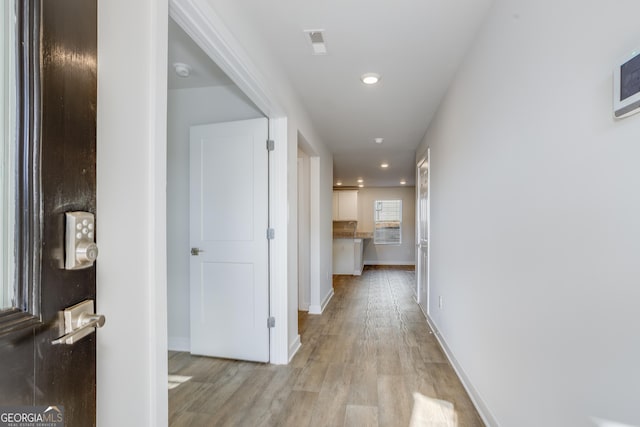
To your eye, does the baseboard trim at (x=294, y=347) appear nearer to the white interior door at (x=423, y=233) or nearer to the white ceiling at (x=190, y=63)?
the white interior door at (x=423, y=233)

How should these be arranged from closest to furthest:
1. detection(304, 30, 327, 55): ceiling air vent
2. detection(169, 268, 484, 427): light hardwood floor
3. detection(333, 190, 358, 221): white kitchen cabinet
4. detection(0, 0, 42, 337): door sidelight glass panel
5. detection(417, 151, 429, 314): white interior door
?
1. detection(0, 0, 42, 337): door sidelight glass panel
2. detection(169, 268, 484, 427): light hardwood floor
3. detection(304, 30, 327, 55): ceiling air vent
4. detection(417, 151, 429, 314): white interior door
5. detection(333, 190, 358, 221): white kitchen cabinet

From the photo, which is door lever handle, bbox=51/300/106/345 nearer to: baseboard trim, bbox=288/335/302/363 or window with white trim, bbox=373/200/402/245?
baseboard trim, bbox=288/335/302/363

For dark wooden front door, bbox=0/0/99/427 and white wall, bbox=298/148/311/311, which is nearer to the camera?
dark wooden front door, bbox=0/0/99/427

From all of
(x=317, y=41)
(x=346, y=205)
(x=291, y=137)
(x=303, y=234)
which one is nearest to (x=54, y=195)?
(x=317, y=41)

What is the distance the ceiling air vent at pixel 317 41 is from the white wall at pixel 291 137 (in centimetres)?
31

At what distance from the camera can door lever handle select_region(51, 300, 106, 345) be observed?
0.71m

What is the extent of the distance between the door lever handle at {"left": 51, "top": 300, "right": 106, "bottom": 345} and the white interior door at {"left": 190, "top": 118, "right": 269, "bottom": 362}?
195 centimetres

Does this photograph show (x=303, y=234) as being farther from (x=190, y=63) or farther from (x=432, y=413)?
(x=432, y=413)

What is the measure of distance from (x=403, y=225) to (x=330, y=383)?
8.00 meters

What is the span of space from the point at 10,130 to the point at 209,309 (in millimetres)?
2483

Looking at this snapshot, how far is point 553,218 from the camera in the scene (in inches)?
47.6

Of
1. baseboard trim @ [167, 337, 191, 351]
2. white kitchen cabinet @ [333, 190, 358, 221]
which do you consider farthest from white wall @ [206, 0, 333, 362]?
white kitchen cabinet @ [333, 190, 358, 221]

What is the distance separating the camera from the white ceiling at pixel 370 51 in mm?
1886

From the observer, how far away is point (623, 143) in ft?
2.86
